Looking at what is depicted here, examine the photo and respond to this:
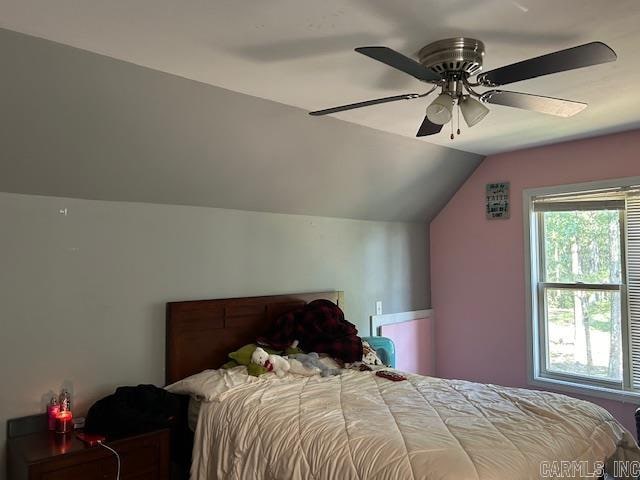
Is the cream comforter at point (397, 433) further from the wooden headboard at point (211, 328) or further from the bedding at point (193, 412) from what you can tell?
the wooden headboard at point (211, 328)

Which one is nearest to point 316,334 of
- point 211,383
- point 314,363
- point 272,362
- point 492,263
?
point 314,363

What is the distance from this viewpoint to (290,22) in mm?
1944

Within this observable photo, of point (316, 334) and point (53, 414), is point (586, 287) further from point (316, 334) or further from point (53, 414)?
point (53, 414)

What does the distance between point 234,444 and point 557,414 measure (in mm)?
1550

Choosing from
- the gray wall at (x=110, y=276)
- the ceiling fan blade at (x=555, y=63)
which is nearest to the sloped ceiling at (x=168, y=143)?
the gray wall at (x=110, y=276)

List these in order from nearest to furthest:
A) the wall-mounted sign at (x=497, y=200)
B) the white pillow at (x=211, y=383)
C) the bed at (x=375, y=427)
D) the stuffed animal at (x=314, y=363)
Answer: the bed at (x=375, y=427) → the white pillow at (x=211, y=383) → the stuffed animal at (x=314, y=363) → the wall-mounted sign at (x=497, y=200)

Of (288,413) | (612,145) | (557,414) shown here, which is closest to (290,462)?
(288,413)

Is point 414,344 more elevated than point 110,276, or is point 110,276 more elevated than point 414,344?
point 110,276

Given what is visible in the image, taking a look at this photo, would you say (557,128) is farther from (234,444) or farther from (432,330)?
(234,444)

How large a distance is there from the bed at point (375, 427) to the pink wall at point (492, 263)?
1679 mm

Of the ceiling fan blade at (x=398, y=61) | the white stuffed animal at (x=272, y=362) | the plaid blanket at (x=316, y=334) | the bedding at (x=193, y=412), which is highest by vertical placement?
the ceiling fan blade at (x=398, y=61)

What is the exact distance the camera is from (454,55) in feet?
6.95

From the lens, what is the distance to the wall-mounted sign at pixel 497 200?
441 centimetres

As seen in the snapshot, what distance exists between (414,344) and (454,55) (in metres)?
3.20
